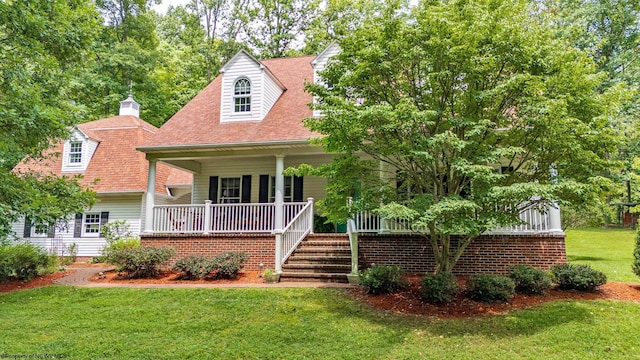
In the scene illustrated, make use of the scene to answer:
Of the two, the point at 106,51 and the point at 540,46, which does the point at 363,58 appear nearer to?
the point at 540,46

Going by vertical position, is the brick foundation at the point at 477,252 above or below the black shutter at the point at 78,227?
below

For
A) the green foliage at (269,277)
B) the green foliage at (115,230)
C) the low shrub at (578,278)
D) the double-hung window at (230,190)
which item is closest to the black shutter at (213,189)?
the double-hung window at (230,190)

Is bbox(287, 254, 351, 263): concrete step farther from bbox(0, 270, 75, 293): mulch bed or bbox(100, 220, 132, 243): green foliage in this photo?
bbox(100, 220, 132, 243): green foliage

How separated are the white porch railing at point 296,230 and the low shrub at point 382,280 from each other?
112 inches

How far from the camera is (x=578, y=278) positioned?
27.0 feet

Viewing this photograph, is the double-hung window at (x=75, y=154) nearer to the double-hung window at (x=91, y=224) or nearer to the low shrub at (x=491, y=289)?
the double-hung window at (x=91, y=224)

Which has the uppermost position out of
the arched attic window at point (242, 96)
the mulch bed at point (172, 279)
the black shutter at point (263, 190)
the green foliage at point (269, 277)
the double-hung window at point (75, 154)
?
the arched attic window at point (242, 96)

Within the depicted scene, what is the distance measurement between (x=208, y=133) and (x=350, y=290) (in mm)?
7120

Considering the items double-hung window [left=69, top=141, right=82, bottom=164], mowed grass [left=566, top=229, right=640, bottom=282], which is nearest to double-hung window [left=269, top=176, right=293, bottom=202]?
mowed grass [left=566, top=229, right=640, bottom=282]

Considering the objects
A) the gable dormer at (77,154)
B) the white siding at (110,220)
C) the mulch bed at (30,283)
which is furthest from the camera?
the gable dormer at (77,154)

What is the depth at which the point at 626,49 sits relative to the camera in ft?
69.8

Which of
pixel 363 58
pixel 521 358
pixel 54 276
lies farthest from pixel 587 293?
pixel 54 276

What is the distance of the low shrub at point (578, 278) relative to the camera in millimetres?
8148

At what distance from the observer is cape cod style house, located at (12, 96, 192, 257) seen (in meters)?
16.6
